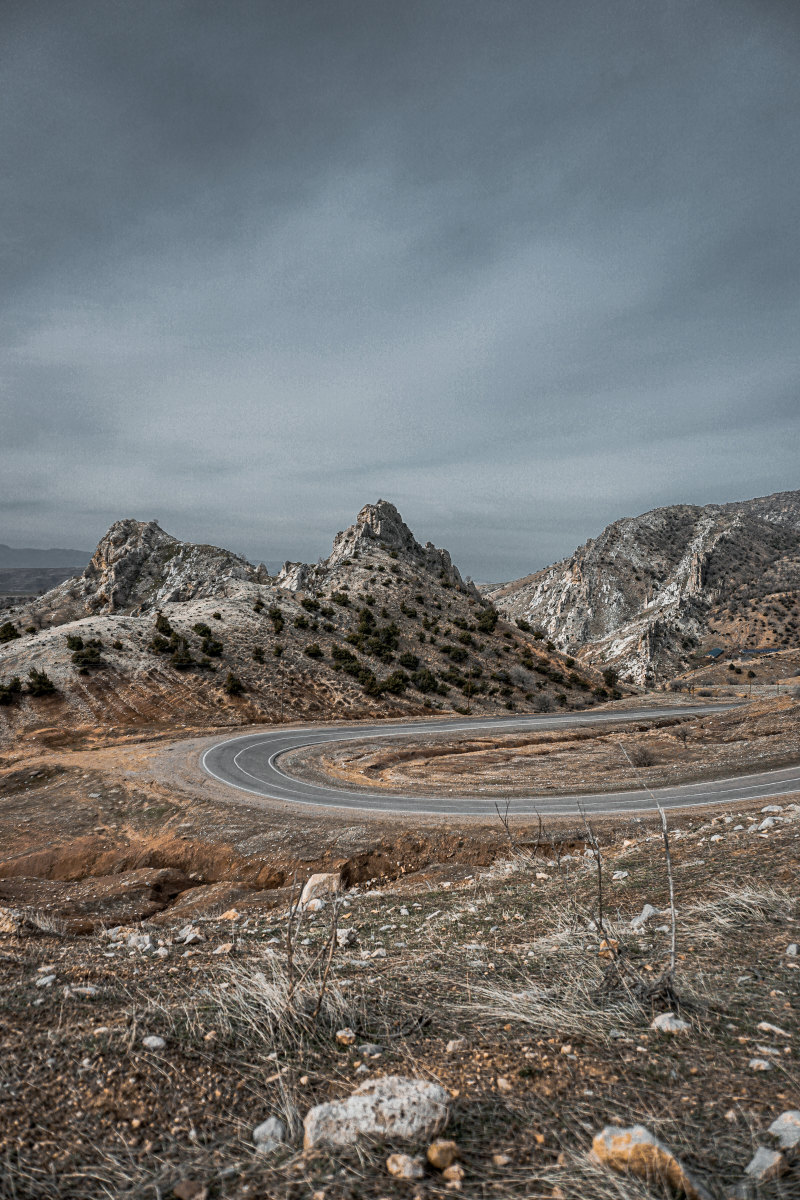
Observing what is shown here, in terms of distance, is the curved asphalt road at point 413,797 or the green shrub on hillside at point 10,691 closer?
the curved asphalt road at point 413,797

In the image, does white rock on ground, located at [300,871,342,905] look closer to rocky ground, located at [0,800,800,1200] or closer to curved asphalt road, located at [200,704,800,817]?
rocky ground, located at [0,800,800,1200]

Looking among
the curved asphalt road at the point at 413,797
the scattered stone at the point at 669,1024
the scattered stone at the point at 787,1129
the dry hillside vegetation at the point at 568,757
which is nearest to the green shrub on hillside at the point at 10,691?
the curved asphalt road at the point at 413,797

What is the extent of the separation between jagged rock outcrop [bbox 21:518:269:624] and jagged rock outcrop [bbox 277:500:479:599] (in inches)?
626

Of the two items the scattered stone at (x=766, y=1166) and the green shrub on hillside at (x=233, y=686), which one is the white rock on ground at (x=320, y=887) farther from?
the green shrub on hillside at (x=233, y=686)

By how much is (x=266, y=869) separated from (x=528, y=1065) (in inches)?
515

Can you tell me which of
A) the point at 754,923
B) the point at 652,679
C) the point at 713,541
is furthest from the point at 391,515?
the point at 713,541

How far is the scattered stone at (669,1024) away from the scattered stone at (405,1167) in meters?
1.98

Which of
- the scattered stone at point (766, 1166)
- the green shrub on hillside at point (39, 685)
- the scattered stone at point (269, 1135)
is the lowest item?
the green shrub on hillside at point (39, 685)

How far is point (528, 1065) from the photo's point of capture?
10.8 feet

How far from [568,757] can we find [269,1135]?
82.9 feet

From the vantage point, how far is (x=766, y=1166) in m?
2.29

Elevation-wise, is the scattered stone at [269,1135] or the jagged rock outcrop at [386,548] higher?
the jagged rock outcrop at [386,548]

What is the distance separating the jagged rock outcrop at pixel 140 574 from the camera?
285ft

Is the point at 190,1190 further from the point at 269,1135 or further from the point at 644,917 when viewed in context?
the point at 644,917
